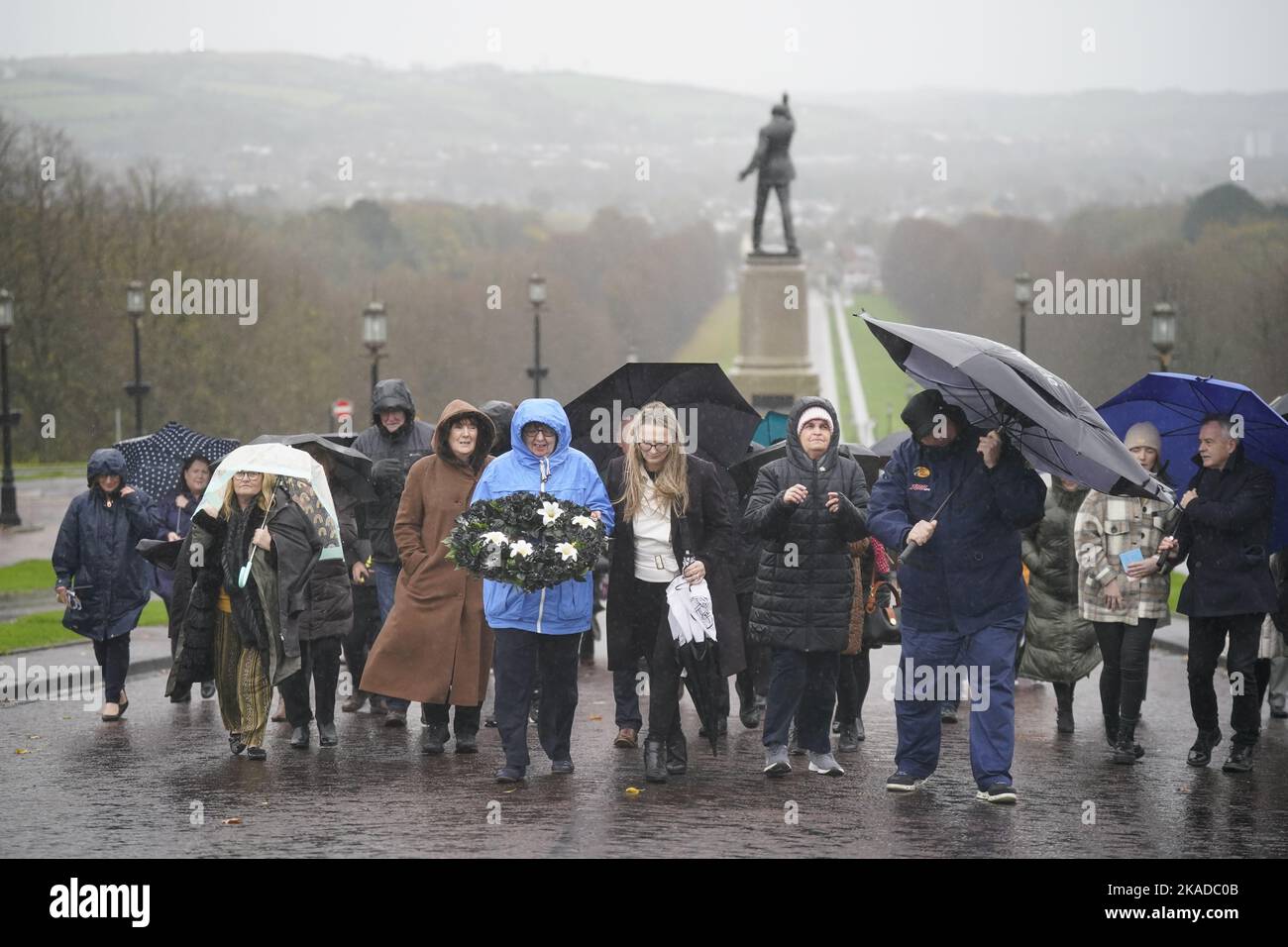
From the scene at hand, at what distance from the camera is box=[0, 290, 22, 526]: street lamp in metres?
33.4

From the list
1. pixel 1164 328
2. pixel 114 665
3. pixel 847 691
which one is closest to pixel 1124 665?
pixel 847 691

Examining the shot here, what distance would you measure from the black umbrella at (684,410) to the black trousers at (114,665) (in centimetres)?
324

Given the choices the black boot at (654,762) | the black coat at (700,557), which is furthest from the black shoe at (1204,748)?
the black boot at (654,762)

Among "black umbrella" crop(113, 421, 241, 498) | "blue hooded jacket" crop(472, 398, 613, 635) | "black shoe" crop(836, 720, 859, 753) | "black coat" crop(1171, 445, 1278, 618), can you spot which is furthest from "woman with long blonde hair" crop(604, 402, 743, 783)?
"black umbrella" crop(113, 421, 241, 498)

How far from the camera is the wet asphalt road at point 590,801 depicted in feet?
27.7

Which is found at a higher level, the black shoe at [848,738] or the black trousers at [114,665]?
the black trousers at [114,665]

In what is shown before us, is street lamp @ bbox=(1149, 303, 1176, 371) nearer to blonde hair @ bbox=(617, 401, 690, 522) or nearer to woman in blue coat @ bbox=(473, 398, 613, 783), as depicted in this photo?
blonde hair @ bbox=(617, 401, 690, 522)

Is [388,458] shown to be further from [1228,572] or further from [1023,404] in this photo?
[1228,572]

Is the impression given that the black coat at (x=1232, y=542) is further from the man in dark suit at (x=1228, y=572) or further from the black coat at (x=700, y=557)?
the black coat at (x=700, y=557)

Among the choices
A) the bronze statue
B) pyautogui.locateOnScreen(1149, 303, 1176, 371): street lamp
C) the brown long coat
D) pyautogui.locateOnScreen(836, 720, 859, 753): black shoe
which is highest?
the bronze statue

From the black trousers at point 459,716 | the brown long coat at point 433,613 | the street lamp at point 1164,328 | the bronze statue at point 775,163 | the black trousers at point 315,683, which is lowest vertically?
the black trousers at point 459,716

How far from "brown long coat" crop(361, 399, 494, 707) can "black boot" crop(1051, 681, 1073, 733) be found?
12.0 ft
